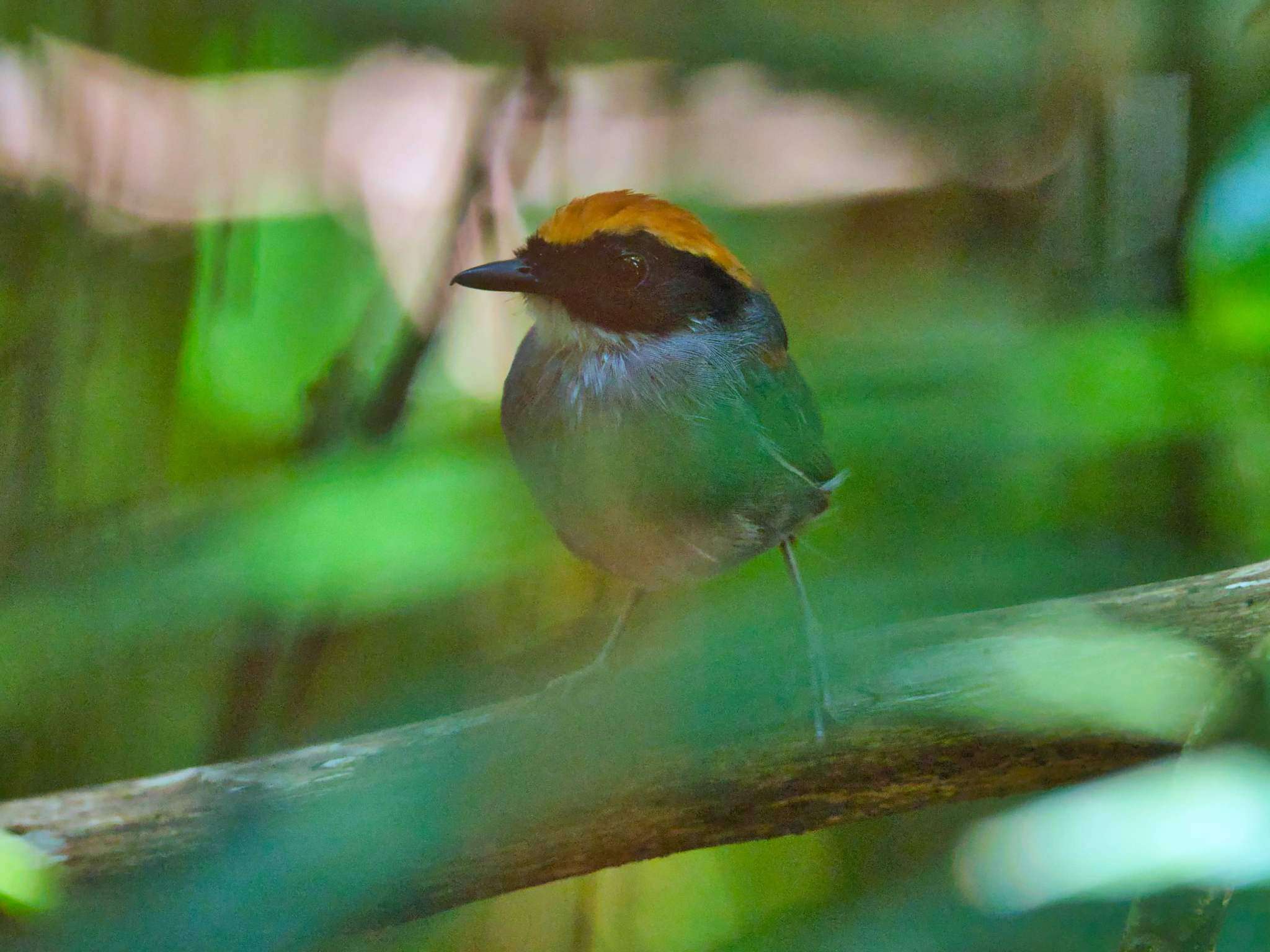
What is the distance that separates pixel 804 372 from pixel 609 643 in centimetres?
58

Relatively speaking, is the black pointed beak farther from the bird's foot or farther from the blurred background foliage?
the bird's foot

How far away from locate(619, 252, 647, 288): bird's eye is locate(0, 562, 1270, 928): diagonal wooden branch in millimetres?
458

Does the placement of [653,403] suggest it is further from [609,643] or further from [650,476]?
[609,643]

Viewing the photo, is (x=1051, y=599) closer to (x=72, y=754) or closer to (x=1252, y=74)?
(x=1252, y=74)

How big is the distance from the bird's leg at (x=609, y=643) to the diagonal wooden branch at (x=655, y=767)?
0.10 m

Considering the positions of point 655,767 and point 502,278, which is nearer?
point 655,767

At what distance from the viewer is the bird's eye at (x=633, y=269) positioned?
4.12ft

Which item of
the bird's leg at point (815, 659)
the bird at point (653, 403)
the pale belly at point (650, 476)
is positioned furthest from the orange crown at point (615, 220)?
the bird's leg at point (815, 659)

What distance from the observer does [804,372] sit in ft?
3.96

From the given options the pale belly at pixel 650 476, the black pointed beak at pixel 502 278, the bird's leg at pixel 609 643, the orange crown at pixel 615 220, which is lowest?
the bird's leg at pixel 609 643

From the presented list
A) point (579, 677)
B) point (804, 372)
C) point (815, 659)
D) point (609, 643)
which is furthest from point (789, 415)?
point (609, 643)

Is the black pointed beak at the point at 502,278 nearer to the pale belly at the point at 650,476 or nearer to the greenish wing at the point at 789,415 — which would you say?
the pale belly at the point at 650,476

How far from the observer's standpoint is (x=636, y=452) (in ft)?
4.00

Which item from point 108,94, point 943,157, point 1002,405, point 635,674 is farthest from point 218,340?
point 943,157
